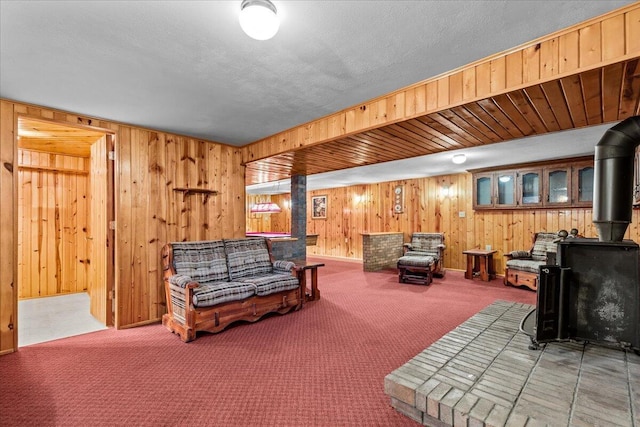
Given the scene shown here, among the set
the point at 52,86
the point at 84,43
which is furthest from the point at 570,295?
the point at 52,86

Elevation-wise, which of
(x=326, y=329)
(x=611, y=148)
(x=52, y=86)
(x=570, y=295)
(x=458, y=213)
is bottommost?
(x=326, y=329)

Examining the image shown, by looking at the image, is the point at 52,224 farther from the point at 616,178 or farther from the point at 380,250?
the point at 616,178

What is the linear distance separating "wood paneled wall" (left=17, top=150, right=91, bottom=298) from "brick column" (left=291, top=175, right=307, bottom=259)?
351 centimetres

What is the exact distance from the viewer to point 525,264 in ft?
16.9

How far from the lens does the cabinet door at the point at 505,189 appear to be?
5.93m

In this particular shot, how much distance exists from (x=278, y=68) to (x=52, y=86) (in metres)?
1.93

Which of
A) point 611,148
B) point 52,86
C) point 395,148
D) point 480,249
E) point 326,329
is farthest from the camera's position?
point 480,249

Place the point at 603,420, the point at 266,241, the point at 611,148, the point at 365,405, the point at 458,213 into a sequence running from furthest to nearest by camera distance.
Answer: the point at 458,213 < the point at 266,241 < the point at 611,148 < the point at 365,405 < the point at 603,420

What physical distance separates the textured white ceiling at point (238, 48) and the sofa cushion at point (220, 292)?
1.87 m

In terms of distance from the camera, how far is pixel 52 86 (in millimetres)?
2500

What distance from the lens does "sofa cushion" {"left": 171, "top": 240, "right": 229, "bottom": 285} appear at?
353cm

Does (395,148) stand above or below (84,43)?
below

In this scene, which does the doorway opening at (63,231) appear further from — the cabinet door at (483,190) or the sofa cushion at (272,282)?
the cabinet door at (483,190)

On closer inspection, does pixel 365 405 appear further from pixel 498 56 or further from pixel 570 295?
pixel 498 56
